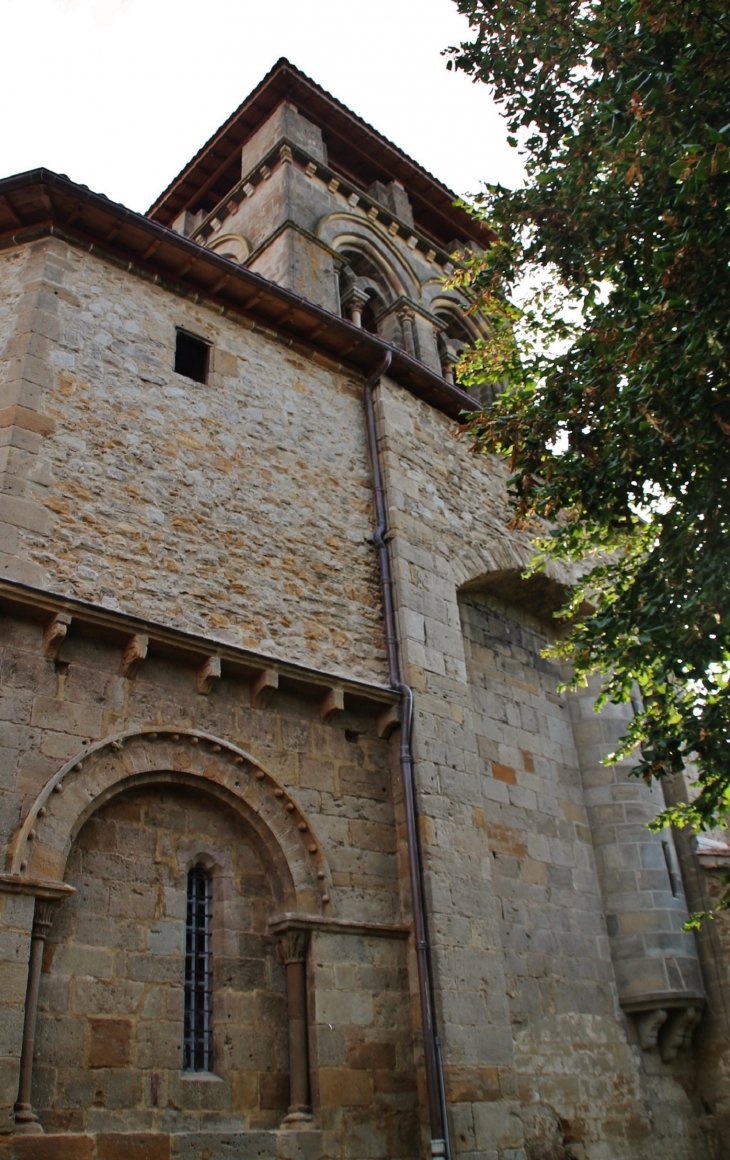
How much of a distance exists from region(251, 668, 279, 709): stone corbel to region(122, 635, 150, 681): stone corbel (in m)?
1.07

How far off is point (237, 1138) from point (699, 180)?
6831 millimetres

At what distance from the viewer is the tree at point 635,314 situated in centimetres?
642

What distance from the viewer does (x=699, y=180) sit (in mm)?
5680

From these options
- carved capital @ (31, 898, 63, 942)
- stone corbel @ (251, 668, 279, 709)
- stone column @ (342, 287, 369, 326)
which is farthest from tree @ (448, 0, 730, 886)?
stone column @ (342, 287, 369, 326)

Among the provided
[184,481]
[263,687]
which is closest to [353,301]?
[184,481]

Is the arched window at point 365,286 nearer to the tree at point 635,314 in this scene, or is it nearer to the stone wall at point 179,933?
the tree at point 635,314

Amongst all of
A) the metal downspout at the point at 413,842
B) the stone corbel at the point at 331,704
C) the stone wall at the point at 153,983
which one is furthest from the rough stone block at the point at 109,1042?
the stone corbel at the point at 331,704

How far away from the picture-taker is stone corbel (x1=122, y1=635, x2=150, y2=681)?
7418 mm

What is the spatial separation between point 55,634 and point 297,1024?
3436mm

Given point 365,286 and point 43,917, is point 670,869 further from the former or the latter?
point 365,286

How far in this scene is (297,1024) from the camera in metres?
7.27

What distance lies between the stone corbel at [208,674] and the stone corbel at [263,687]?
39 centimetres

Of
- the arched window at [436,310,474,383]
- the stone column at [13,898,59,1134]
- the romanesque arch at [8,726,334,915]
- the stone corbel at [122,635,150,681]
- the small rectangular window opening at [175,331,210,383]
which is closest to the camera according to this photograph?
the stone column at [13,898,59,1134]

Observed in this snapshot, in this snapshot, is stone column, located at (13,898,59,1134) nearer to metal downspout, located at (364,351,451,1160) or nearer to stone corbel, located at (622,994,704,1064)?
metal downspout, located at (364,351,451,1160)
